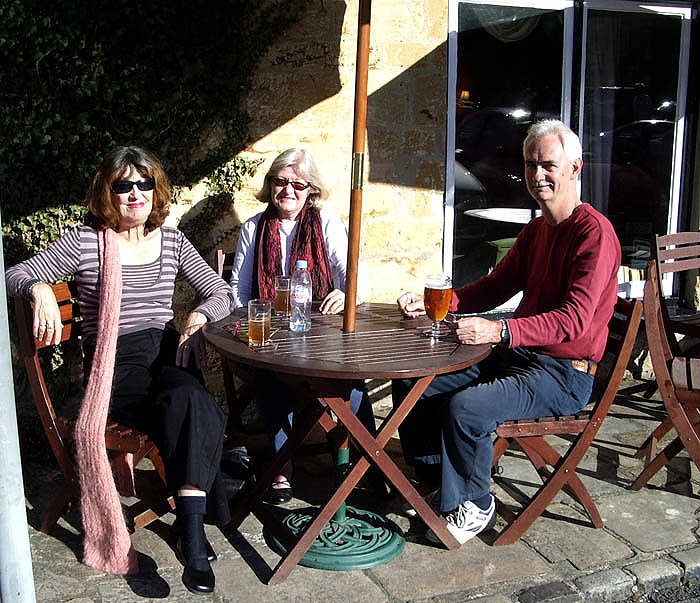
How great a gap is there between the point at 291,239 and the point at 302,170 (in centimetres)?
34

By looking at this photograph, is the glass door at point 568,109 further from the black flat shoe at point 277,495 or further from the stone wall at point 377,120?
the black flat shoe at point 277,495

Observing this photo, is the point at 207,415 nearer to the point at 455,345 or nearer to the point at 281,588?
the point at 281,588

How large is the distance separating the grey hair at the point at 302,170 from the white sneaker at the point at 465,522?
5.45ft

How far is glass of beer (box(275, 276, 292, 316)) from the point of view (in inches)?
142

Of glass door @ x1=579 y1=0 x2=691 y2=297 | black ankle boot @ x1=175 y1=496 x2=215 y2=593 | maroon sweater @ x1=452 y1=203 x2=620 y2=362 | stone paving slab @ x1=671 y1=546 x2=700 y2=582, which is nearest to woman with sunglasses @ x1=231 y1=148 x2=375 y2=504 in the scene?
black ankle boot @ x1=175 y1=496 x2=215 y2=593

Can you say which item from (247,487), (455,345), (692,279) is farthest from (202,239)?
(692,279)

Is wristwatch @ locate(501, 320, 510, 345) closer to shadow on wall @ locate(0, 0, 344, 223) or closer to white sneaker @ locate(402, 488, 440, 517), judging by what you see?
white sneaker @ locate(402, 488, 440, 517)

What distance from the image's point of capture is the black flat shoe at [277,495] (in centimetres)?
369

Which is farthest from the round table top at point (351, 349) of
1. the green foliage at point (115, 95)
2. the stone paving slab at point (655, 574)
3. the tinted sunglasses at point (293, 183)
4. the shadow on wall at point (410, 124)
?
the shadow on wall at point (410, 124)

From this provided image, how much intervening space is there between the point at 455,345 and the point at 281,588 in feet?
3.75

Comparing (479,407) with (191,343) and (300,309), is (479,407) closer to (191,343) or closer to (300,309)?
(300,309)

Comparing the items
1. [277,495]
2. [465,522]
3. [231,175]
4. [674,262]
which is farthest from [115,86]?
[674,262]

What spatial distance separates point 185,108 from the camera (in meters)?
4.42

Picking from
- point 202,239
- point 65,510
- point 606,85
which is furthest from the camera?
point 606,85
